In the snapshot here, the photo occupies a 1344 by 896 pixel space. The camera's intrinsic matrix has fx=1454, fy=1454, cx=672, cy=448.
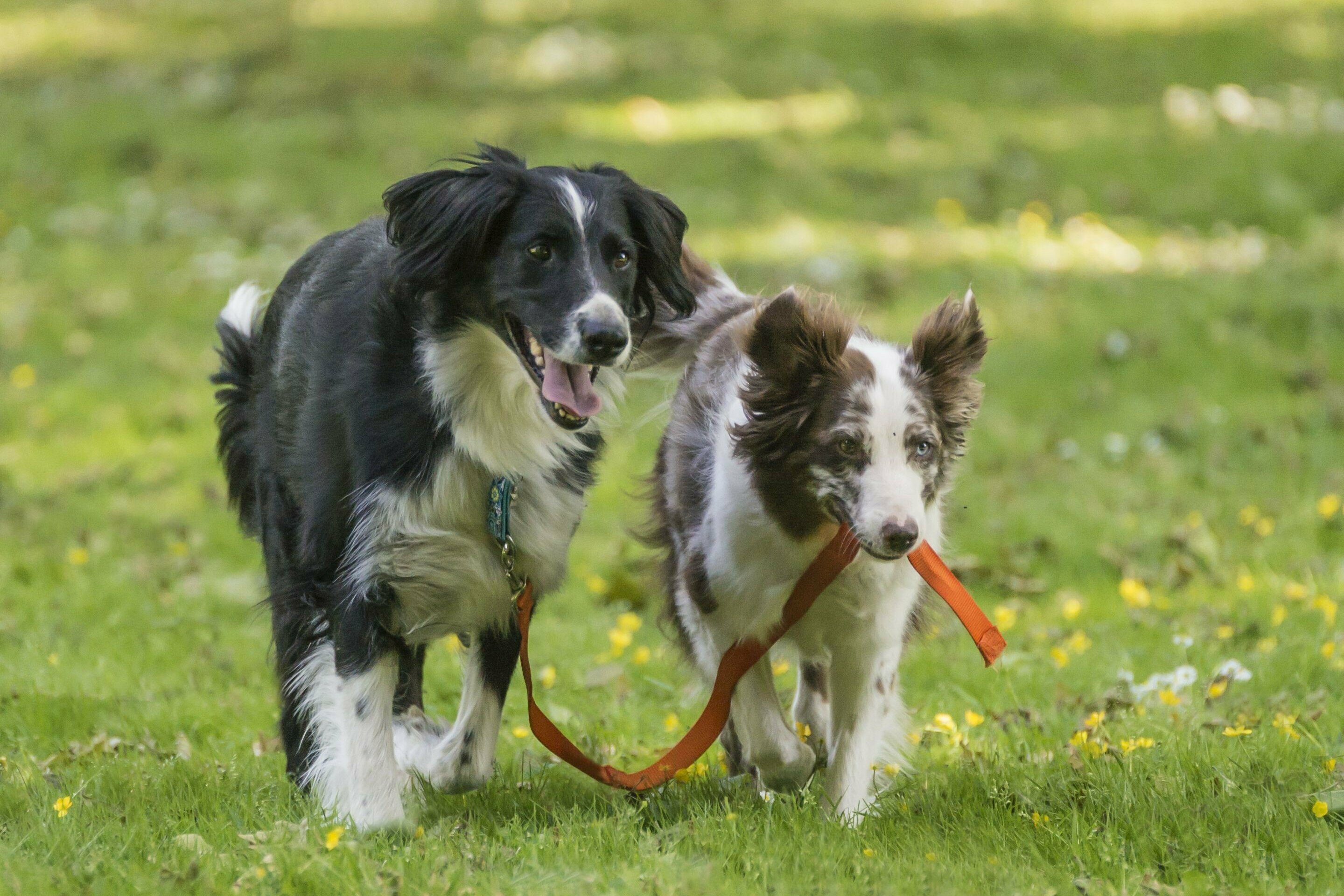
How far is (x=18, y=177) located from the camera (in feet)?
44.5

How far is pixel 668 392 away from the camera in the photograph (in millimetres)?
5484

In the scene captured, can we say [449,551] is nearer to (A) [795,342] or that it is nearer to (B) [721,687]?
(B) [721,687]

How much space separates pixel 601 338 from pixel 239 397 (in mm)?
1901

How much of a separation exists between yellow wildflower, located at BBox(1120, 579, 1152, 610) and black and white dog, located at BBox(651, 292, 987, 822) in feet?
5.76

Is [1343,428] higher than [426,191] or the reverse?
the reverse

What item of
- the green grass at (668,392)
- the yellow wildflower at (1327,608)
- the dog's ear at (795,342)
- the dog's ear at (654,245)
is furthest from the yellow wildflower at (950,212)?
the dog's ear at (795,342)

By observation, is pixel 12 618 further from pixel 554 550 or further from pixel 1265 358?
pixel 1265 358

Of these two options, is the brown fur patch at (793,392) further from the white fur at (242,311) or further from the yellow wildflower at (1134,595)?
the yellow wildflower at (1134,595)

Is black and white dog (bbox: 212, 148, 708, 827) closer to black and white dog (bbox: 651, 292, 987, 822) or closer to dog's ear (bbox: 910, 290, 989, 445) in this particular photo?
black and white dog (bbox: 651, 292, 987, 822)

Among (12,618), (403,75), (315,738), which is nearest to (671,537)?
(315,738)

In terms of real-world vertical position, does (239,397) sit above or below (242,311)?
below

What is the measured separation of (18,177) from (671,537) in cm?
1098

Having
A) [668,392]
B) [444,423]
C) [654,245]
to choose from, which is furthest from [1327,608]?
[444,423]

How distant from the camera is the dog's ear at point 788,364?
416 cm
